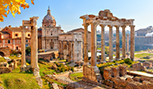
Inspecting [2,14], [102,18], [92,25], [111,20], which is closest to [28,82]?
[92,25]

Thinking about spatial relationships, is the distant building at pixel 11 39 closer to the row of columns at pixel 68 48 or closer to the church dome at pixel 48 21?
the church dome at pixel 48 21

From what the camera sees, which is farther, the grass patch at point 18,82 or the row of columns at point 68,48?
the row of columns at point 68,48

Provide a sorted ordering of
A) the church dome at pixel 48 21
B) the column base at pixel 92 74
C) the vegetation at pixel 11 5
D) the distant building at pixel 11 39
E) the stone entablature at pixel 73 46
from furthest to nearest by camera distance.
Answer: the church dome at pixel 48 21 → the distant building at pixel 11 39 → the stone entablature at pixel 73 46 → the column base at pixel 92 74 → the vegetation at pixel 11 5

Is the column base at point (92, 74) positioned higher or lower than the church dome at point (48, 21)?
lower

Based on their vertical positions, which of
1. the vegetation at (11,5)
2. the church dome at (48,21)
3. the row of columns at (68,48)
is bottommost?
the row of columns at (68,48)

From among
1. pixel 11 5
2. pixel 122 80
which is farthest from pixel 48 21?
pixel 11 5

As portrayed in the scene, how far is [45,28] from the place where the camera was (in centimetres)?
5050

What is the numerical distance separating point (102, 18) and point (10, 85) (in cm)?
1461

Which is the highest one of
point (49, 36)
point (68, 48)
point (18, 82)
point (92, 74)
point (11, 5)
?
point (49, 36)

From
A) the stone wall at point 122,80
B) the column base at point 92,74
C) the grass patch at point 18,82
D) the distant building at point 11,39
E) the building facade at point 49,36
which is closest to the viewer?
the grass patch at point 18,82

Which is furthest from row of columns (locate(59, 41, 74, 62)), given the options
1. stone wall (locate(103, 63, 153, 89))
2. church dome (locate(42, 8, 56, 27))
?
stone wall (locate(103, 63, 153, 89))

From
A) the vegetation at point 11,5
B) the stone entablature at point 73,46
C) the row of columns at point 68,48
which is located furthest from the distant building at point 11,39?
the vegetation at point 11,5

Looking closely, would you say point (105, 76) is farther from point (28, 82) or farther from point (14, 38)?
point (14, 38)

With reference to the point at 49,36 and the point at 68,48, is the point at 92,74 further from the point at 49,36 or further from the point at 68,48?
the point at 49,36
